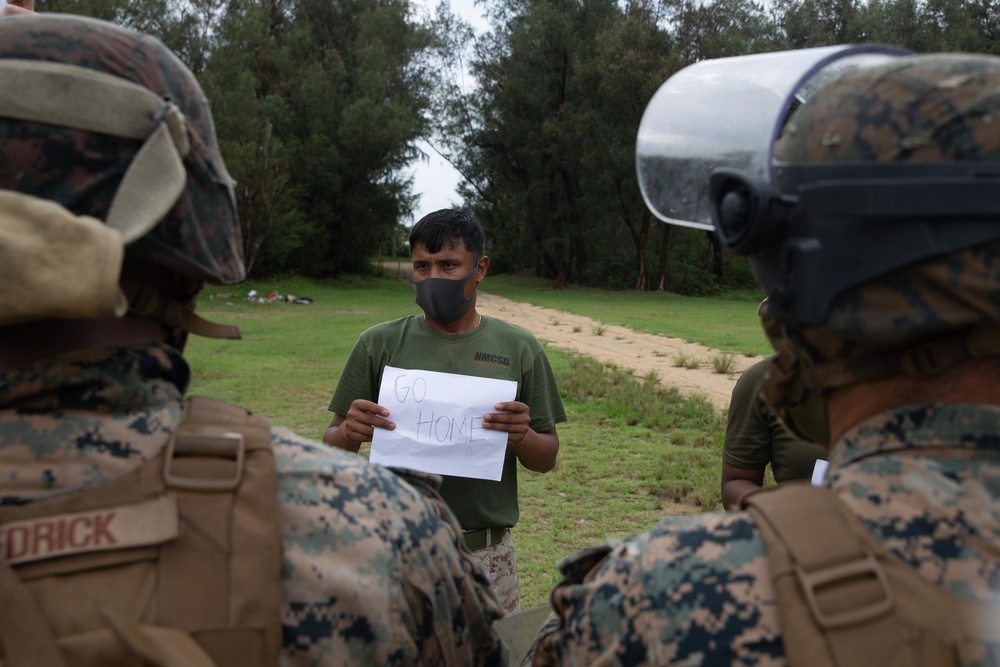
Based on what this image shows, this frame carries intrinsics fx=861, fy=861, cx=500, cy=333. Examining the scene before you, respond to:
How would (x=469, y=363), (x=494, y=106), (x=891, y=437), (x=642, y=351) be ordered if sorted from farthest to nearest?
(x=494, y=106) < (x=642, y=351) < (x=469, y=363) < (x=891, y=437)

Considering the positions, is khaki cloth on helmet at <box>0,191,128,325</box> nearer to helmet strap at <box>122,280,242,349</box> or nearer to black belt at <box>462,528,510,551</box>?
helmet strap at <box>122,280,242,349</box>

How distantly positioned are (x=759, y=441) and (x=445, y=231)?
143 centimetres

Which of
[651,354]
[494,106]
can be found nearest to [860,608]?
[651,354]

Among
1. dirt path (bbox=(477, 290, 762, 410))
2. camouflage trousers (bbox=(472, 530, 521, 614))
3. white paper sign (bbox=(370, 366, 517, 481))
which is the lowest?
dirt path (bbox=(477, 290, 762, 410))

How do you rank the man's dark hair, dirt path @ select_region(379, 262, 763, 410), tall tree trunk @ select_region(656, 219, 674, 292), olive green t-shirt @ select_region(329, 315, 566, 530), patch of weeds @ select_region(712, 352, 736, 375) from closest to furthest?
1. olive green t-shirt @ select_region(329, 315, 566, 530)
2. the man's dark hair
3. dirt path @ select_region(379, 262, 763, 410)
4. patch of weeds @ select_region(712, 352, 736, 375)
5. tall tree trunk @ select_region(656, 219, 674, 292)

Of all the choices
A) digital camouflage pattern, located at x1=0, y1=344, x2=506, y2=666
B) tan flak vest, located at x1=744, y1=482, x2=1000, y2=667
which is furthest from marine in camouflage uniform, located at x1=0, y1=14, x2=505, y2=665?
tan flak vest, located at x1=744, y1=482, x2=1000, y2=667

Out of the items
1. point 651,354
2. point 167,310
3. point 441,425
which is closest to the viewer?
point 167,310

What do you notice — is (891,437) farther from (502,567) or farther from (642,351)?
(642,351)

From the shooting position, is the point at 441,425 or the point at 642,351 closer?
the point at 441,425

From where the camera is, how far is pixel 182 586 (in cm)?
127

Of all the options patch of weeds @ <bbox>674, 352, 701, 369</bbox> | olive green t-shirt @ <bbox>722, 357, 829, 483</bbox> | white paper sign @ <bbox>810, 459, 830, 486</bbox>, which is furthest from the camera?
patch of weeds @ <bbox>674, 352, 701, 369</bbox>

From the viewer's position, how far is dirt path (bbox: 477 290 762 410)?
1195 centimetres

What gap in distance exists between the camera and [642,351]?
50.8ft

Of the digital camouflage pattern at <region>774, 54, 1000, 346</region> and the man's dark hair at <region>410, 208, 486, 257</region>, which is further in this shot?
the man's dark hair at <region>410, 208, 486, 257</region>
